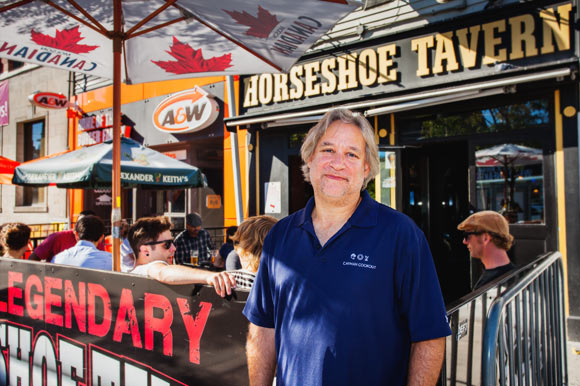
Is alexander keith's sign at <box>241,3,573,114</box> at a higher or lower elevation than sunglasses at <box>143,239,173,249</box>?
higher

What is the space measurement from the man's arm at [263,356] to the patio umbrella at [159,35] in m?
2.48

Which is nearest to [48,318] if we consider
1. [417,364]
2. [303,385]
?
[303,385]

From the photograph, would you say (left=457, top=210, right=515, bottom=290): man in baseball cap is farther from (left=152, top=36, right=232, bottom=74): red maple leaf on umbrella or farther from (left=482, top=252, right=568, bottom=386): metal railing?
(left=152, top=36, right=232, bottom=74): red maple leaf on umbrella

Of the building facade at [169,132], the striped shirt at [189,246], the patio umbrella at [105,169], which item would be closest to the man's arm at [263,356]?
the patio umbrella at [105,169]

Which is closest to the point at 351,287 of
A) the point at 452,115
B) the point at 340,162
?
the point at 340,162

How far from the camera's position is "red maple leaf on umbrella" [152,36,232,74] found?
4887 mm

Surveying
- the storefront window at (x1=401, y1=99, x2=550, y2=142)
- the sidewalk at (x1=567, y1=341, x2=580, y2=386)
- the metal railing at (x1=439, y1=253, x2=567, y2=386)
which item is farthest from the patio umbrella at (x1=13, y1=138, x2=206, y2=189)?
the sidewalk at (x1=567, y1=341, x2=580, y2=386)

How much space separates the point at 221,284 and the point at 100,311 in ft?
3.95

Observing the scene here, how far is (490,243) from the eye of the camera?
3.62 m

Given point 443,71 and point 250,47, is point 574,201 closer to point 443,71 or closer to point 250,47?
point 443,71

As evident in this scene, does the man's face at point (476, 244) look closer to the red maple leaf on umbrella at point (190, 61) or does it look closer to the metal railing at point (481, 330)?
the metal railing at point (481, 330)

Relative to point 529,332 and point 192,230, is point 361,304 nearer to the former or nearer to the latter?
point 529,332

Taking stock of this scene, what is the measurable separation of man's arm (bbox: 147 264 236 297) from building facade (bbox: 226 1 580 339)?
16.3 feet

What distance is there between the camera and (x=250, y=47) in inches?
178
